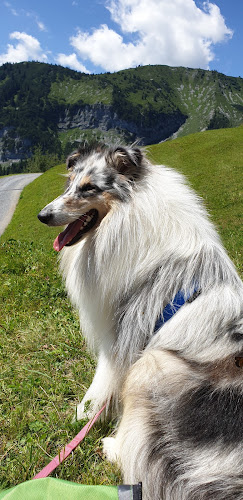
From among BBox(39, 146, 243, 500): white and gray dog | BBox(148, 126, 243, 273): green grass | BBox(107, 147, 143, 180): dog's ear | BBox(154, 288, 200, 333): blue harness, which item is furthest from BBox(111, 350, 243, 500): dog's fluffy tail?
BBox(148, 126, 243, 273): green grass

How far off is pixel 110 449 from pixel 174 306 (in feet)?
4.14

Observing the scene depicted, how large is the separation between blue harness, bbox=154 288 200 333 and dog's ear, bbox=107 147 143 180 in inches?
40.1

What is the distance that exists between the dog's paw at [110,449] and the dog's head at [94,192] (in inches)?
62.2

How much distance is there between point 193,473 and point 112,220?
1.70 metres

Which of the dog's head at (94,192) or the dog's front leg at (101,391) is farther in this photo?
the dog's front leg at (101,391)

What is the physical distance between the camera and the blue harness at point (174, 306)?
8.18 ft

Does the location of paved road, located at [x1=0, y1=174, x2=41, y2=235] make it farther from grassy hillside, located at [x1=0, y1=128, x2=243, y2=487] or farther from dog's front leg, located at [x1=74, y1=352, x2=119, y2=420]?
dog's front leg, located at [x1=74, y1=352, x2=119, y2=420]

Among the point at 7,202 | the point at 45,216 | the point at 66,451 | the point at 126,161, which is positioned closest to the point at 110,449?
the point at 66,451

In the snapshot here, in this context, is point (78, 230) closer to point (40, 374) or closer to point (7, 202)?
point (40, 374)

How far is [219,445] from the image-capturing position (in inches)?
70.1

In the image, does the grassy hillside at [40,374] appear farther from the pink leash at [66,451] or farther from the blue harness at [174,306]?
the blue harness at [174,306]

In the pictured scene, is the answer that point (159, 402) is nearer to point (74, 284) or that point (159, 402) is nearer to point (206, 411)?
point (206, 411)

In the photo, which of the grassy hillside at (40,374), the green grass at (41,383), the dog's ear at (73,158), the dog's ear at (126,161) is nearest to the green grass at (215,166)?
the grassy hillside at (40,374)

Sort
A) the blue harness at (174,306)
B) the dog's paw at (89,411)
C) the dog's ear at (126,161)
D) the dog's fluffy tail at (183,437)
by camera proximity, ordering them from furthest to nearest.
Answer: the dog's paw at (89,411), the dog's ear at (126,161), the blue harness at (174,306), the dog's fluffy tail at (183,437)
